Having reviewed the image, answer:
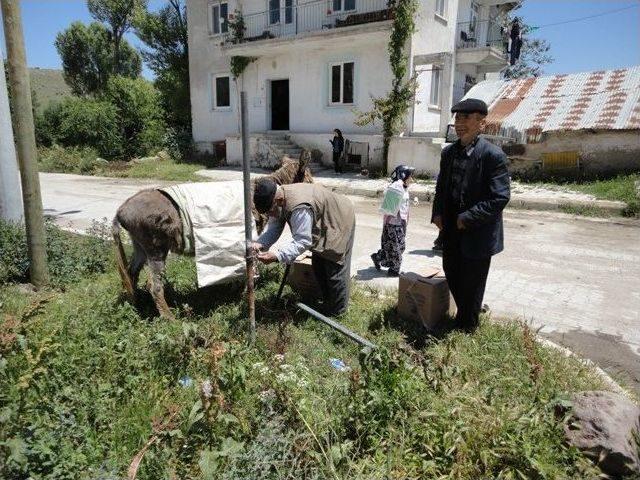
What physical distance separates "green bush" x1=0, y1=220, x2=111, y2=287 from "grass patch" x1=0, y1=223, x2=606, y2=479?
1905 mm

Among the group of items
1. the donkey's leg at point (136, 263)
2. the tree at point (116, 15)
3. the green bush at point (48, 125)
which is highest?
the tree at point (116, 15)

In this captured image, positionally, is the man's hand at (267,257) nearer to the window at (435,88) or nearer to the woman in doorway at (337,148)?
the woman in doorway at (337,148)

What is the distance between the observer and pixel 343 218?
4082 mm

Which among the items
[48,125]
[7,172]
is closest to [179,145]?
[48,125]

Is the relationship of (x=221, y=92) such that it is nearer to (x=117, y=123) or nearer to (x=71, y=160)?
(x=117, y=123)

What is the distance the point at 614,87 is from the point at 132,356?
1491cm

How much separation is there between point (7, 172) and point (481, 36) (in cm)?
2104

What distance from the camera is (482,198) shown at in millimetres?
3543

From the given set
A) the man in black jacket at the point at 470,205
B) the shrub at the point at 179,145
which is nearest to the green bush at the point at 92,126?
the shrub at the point at 179,145

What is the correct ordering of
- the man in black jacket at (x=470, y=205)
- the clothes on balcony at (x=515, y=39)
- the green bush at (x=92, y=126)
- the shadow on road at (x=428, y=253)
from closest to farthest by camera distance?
1. the man in black jacket at (x=470, y=205)
2. the shadow on road at (x=428, y=253)
3. the clothes on balcony at (x=515, y=39)
4. the green bush at (x=92, y=126)

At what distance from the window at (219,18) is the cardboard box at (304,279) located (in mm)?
18501

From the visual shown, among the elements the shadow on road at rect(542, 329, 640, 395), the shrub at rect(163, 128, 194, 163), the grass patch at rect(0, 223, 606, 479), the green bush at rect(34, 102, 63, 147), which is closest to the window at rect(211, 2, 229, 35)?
the shrub at rect(163, 128, 194, 163)

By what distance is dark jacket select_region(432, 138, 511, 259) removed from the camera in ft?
11.3

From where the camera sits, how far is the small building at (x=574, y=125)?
1184 centimetres
